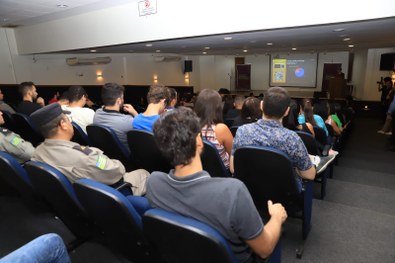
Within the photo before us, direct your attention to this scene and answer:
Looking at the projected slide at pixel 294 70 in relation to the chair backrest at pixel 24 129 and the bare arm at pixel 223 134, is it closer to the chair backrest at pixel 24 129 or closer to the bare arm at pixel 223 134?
the bare arm at pixel 223 134

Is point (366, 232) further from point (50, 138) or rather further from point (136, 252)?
point (50, 138)

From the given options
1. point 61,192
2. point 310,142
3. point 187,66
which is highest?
point 187,66

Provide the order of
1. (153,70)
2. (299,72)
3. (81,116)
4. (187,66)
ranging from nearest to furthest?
(81,116) → (153,70) → (299,72) → (187,66)

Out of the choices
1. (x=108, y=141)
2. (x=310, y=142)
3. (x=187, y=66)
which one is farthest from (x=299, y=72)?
(x=108, y=141)

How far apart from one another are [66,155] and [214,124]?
1.26 meters

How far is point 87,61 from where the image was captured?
9211 mm

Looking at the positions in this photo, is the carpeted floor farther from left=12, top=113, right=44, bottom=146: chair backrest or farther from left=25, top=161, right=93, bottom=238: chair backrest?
left=12, top=113, right=44, bottom=146: chair backrest

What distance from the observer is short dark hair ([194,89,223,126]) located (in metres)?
2.36

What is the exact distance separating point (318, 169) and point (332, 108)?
4126 millimetres

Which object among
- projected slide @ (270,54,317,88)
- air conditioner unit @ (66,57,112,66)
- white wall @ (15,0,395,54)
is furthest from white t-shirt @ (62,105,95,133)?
projected slide @ (270,54,317,88)

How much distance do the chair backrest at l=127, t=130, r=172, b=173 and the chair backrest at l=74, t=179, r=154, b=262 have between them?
0.92 m

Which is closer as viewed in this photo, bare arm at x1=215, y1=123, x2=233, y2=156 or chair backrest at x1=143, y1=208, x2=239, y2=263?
chair backrest at x1=143, y1=208, x2=239, y2=263

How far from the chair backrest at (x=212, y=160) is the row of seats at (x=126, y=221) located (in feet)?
2.37

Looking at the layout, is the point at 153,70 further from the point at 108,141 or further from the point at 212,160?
the point at 212,160
